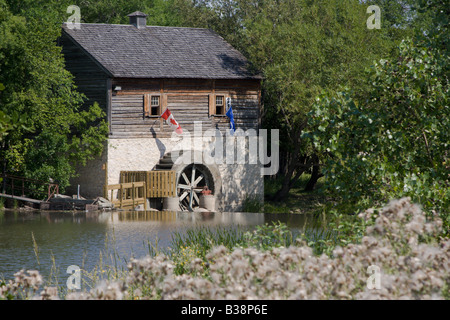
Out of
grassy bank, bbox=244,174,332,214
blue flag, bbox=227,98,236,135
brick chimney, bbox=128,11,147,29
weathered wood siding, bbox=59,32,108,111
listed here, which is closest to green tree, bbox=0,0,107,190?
weathered wood siding, bbox=59,32,108,111

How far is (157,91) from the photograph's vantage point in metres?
29.7

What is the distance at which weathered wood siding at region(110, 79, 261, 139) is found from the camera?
95.1 ft

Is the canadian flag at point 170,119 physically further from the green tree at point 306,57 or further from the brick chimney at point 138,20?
the brick chimney at point 138,20

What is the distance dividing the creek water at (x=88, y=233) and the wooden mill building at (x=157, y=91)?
7.29 feet

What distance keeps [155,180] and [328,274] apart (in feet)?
76.6

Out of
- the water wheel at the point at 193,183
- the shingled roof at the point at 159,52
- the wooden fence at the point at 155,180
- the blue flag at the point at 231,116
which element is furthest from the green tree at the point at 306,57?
the wooden fence at the point at 155,180

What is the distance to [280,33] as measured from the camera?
30.5 m

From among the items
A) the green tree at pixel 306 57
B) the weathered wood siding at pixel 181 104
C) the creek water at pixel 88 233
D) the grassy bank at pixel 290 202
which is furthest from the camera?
the grassy bank at pixel 290 202

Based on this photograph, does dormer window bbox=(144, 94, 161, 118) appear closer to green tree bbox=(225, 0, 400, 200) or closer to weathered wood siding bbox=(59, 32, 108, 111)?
weathered wood siding bbox=(59, 32, 108, 111)

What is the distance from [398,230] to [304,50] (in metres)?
24.4

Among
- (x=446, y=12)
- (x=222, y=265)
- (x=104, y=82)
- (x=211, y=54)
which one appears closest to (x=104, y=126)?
(x=104, y=82)

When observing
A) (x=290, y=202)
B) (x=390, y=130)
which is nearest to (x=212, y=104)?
(x=290, y=202)

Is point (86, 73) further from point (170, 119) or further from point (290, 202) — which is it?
point (290, 202)

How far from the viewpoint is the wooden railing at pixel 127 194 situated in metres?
27.8
